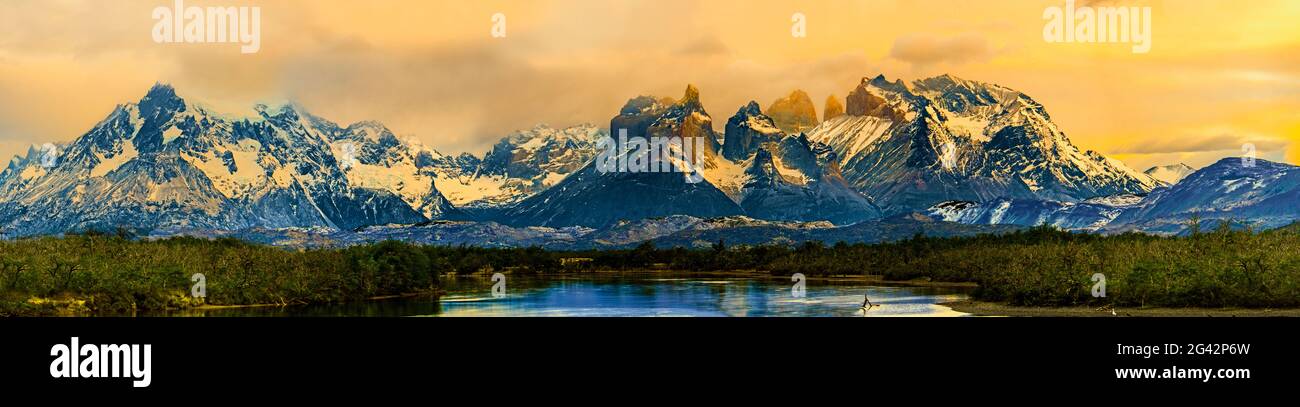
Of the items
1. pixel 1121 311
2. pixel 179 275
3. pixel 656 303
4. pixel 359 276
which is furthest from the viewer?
pixel 359 276

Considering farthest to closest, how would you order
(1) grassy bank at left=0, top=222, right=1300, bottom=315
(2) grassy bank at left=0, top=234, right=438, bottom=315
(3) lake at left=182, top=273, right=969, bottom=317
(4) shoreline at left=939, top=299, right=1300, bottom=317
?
(3) lake at left=182, top=273, right=969, bottom=317, (2) grassy bank at left=0, top=234, right=438, bottom=315, (1) grassy bank at left=0, top=222, right=1300, bottom=315, (4) shoreline at left=939, top=299, right=1300, bottom=317

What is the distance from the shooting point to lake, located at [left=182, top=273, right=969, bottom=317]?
Answer: 409 ft

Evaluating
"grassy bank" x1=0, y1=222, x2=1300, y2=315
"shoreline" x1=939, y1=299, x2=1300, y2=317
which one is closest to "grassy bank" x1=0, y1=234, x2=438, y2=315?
"grassy bank" x1=0, y1=222, x2=1300, y2=315

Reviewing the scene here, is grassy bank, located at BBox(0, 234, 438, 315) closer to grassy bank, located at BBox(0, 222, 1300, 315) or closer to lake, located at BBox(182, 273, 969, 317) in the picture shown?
grassy bank, located at BBox(0, 222, 1300, 315)

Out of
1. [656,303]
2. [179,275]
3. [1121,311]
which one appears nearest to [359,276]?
[179,275]

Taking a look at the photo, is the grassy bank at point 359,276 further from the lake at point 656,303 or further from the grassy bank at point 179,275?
the lake at point 656,303

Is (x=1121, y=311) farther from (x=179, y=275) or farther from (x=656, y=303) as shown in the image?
(x=179, y=275)

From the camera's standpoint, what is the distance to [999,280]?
137125 mm

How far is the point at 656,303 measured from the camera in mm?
145125

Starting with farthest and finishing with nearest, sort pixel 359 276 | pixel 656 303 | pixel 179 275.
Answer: pixel 359 276 → pixel 656 303 → pixel 179 275

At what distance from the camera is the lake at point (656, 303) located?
125 metres
